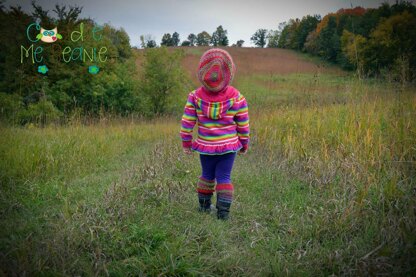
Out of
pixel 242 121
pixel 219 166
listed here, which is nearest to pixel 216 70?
pixel 242 121

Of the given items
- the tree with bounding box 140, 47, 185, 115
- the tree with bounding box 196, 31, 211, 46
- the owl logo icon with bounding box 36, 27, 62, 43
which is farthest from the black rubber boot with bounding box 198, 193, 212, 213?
the tree with bounding box 196, 31, 211, 46

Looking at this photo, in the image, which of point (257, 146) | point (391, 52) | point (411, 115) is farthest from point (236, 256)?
point (391, 52)

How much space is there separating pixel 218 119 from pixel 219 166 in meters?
0.58

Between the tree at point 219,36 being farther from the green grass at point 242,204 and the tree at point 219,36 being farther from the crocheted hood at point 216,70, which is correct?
the crocheted hood at point 216,70

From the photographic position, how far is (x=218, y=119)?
3.72 meters

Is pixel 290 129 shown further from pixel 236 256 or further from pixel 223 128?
pixel 236 256

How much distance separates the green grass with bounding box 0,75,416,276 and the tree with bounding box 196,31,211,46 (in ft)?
156

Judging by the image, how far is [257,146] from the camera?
719cm

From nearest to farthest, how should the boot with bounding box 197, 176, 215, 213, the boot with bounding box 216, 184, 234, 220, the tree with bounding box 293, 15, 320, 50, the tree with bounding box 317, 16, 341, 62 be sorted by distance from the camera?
the boot with bounding box 216, 184, 234, 220 < the boot with bounding box 197, 176, 215, 213 < the tree with bounding box 317, 16, 341, 62 < the tree with bounding box 293, 15, 320, 50

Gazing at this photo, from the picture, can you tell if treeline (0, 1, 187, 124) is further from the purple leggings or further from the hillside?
the purple leggings

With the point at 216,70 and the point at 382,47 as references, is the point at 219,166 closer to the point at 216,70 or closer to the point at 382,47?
the point at 216,70

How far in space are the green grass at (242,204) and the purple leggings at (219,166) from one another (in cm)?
49

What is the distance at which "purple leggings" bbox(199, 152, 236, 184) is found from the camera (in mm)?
3773

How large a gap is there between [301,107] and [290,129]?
5.62ft
